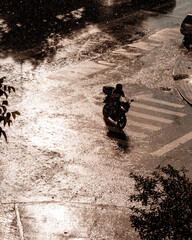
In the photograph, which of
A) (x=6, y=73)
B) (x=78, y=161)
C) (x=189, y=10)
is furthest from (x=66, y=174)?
(x=189, y=10)

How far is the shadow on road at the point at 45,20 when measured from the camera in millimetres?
22812

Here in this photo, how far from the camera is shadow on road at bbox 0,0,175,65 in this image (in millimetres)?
22812

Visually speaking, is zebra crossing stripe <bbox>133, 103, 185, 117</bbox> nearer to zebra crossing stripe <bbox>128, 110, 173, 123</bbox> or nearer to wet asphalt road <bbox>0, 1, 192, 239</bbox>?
wet asphalt road <bbox>0, 1, 192, 239</bbox>

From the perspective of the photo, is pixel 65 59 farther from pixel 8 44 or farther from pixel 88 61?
pixel 8 44

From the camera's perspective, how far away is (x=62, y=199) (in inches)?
463

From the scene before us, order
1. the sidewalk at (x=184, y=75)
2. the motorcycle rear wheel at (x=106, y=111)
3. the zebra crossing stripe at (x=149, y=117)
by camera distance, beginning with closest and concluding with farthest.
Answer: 1. the motorcycle rear wheel at (x=106, y=111)
2. the zebra crossing stripe at (x=149, y=117)
3. the sidewalk at (x=184, y=75)

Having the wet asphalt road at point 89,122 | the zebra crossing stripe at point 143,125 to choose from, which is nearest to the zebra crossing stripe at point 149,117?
the wet asphalt road at point 89,122

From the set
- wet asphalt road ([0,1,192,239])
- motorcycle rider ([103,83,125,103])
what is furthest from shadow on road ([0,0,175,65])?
motorcycle rider ([103,83,125,103])

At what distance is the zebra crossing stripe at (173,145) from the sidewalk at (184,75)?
289 centimetres

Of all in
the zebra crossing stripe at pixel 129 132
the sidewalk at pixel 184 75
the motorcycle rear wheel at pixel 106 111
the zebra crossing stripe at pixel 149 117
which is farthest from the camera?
the sidewalk at pixel 184 75

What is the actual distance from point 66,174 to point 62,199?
3.63 feet

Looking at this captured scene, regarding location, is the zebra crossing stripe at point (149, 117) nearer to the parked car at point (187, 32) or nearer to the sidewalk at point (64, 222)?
the sidewalk at point (64, 222)

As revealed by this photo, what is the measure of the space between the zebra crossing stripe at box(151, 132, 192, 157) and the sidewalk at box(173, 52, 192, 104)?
289 cm

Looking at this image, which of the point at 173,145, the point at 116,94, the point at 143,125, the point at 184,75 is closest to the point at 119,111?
the point at 116,94
